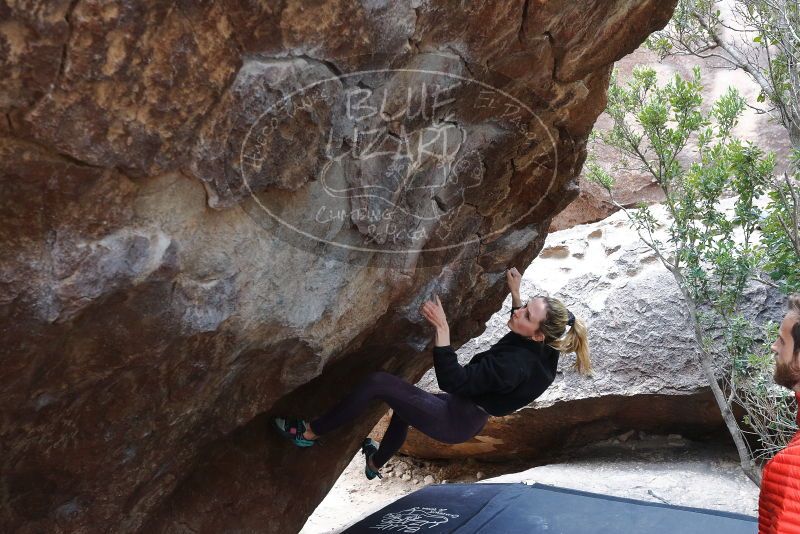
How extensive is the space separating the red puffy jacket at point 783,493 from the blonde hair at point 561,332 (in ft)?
4.99

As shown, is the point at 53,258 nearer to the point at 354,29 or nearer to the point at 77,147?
the point at 77,147

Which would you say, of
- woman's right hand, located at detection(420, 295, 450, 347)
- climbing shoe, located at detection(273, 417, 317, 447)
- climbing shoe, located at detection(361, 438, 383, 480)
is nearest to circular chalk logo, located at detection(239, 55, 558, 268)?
woman's right hand, located at detection(420, 295, 450, 347)

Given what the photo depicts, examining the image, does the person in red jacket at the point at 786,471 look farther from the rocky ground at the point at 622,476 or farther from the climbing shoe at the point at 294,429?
the rocky ground at the point at 622,476

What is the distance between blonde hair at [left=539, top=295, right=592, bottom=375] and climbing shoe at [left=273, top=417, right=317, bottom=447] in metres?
1.37

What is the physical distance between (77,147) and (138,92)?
23 centimetres

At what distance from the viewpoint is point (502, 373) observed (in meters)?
3.76

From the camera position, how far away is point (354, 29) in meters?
2.56

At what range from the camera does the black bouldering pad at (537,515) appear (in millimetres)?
4930

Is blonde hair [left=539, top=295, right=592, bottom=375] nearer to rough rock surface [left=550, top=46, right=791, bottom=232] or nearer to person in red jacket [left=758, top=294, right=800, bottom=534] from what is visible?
person in red jacket [left=758, top=294, right=800, bottom=534]

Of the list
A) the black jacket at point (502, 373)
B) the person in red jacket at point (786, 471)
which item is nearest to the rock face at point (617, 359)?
the black jacket at point (502, 373)

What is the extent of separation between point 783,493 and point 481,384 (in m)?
1.63

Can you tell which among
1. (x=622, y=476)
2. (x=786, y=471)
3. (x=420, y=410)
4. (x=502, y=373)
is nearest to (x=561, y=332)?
(x=502, y=373)

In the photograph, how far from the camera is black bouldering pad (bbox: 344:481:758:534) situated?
4.93 m

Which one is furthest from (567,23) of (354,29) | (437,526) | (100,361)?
(437,526)
